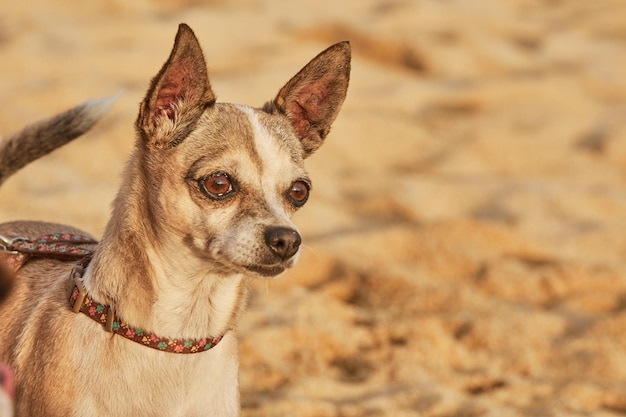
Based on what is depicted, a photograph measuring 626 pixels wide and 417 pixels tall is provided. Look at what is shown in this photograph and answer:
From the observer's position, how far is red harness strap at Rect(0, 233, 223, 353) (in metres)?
2.42

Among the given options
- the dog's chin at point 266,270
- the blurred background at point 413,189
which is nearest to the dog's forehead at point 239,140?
the dog's chin at point 266,270

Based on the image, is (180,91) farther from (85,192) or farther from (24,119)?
(24,119)

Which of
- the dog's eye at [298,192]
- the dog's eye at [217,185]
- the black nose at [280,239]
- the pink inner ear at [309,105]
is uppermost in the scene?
the pink inner ear at [309,105]

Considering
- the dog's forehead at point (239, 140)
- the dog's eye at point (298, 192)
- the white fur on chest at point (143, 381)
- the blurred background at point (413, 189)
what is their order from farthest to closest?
1. the blurred background at point (413, 189)
2. the dog's eye at point (298, 192)
3. the dog's forehead at point (239, 140)
4. the white fur on chest at point (143, 381)

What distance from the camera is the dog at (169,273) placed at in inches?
95.0

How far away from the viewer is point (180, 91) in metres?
2.66

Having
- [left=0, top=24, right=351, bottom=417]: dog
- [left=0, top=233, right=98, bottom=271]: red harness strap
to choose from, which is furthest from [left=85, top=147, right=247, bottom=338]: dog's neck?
[left=0, top=233, right=98, bottom=271]: red harness strap

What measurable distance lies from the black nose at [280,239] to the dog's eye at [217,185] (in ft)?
0.61

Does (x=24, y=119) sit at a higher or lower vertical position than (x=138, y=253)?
higher

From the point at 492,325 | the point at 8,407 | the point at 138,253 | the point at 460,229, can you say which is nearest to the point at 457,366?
the point at 492,325

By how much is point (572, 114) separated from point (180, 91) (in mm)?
7163

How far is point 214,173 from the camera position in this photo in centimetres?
258

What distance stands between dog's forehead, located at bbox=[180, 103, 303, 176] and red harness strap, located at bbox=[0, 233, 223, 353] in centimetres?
51

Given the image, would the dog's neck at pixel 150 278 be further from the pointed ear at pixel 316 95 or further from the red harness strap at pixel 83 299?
the pointed ear at pixel 316 95
